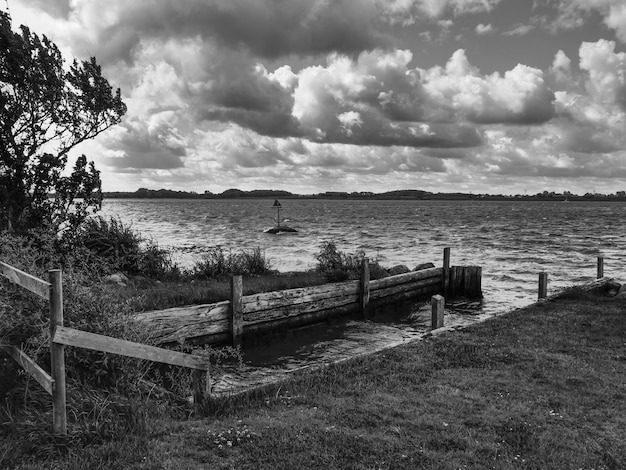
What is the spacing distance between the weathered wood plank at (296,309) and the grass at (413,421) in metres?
4.21

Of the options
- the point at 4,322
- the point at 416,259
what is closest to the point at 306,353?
the point at 4,322

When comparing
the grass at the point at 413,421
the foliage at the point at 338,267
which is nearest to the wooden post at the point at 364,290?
the foliage at the point at 338,267

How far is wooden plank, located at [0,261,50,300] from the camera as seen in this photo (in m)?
5.16

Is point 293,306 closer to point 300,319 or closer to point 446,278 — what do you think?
point 300,319

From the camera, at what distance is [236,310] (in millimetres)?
11469

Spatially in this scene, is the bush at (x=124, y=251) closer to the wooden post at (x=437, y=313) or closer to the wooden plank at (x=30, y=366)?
the wooden post at (x=437, y=313)

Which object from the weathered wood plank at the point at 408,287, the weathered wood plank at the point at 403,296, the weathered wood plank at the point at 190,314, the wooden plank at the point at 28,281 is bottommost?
the weathered wood plank at the point at 403,296

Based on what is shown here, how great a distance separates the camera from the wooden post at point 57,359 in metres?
5.03

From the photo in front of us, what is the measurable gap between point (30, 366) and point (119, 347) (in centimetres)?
101

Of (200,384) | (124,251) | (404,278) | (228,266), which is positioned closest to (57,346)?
(200,384)

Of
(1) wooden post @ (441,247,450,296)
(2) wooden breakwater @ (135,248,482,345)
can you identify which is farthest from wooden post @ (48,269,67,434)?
(1) wooden post @ (441,247,450,296)

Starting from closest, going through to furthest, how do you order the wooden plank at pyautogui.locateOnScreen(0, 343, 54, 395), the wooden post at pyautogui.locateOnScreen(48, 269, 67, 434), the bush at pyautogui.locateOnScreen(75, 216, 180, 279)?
1. the wooden post at pyautogui.locateOnScreen(48, 269, 67, 434)
2. the wooden plank at pyautogui.locateOnScreen(0, 343, 54, 395)
3. the bush at pyautogui.locateOnScreen(75, 216, 180, 279)

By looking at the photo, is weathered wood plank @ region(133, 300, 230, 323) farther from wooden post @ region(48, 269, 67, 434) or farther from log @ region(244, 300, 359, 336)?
wooden post @ region(48, 269, 67, 434)

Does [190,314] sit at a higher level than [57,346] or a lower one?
lower
